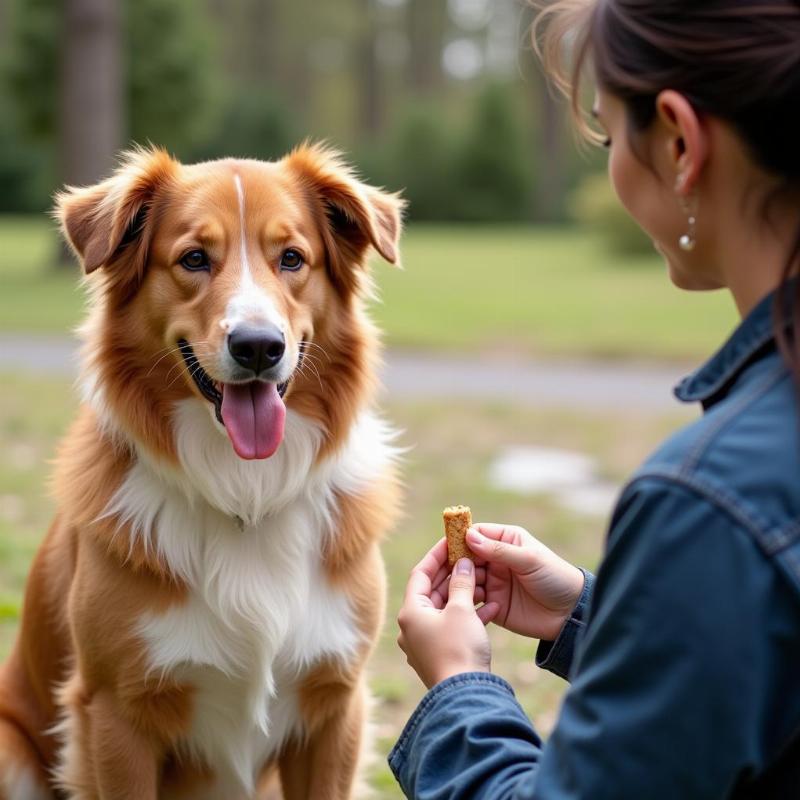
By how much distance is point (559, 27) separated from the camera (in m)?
1.83

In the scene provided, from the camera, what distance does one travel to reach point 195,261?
Result: 3.07 metres

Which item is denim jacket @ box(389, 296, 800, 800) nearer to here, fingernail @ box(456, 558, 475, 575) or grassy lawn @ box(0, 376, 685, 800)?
fingernail @ box(456, 558, 475, 575)

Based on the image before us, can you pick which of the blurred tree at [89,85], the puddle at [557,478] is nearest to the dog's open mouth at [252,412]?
the puddle at [557,478]

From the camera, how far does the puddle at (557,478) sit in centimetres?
692

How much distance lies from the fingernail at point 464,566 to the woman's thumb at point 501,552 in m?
0.06

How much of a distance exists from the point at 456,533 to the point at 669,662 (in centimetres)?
98

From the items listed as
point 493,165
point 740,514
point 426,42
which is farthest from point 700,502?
point 426,42

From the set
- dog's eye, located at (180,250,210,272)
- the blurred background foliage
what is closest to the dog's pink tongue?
dog's eye, located at (180,250,210,272)

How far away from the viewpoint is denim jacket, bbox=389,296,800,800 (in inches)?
49.9

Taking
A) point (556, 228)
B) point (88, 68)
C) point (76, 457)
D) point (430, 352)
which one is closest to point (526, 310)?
point (430, 352)

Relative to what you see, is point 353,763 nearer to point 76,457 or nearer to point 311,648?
→ point 311,648

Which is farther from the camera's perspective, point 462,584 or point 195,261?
point 195,261

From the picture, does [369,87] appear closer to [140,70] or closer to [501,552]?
[140,70]

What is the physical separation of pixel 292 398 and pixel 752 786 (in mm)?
→ 1946
